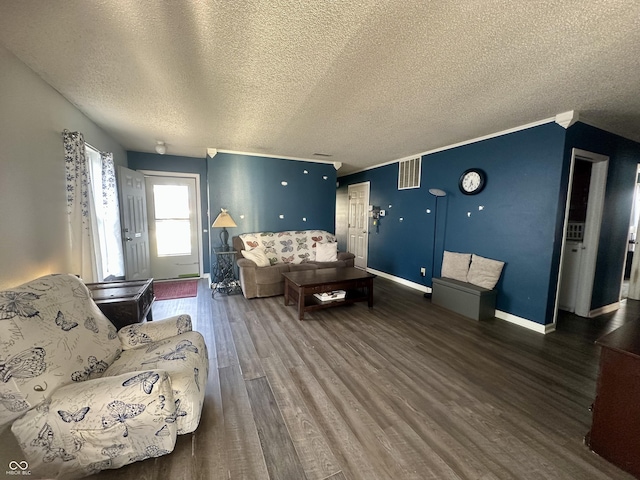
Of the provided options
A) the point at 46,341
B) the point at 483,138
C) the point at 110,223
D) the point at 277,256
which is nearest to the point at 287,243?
the point at 277,256

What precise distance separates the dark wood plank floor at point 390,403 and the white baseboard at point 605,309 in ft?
0.91

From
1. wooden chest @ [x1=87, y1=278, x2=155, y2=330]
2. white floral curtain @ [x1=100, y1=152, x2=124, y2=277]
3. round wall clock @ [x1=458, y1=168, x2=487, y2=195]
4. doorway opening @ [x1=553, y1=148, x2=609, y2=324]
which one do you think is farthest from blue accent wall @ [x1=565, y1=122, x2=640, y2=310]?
white floral curtain @ [x1=100, y1=152, x2=124, y2=277]

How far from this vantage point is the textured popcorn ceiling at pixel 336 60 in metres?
1.30

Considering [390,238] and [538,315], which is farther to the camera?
[390,238]

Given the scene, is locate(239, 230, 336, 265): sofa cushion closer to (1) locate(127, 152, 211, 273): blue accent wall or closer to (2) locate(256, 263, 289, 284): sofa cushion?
(2) locate(256, 263, 289, 284): sofa cushion

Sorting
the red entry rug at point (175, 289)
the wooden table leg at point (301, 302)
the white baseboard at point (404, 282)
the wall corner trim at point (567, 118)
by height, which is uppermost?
the wall corner trim at point (567, 118)

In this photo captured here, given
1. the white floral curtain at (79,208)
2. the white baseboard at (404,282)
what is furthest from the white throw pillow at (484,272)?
the white floral curtain at (79,208)

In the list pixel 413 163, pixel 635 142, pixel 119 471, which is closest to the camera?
pixel 119 471

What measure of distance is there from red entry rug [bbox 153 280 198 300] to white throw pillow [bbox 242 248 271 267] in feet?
3.39

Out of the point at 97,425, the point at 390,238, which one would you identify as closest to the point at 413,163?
the point at 390,238

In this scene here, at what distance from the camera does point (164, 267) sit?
16.0ft

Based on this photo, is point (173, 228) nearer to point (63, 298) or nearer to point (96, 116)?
point (96, 116)

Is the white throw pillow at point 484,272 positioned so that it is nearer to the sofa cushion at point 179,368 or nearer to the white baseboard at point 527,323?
the white baseboard at point 527,323

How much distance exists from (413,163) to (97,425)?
478 centimetres
